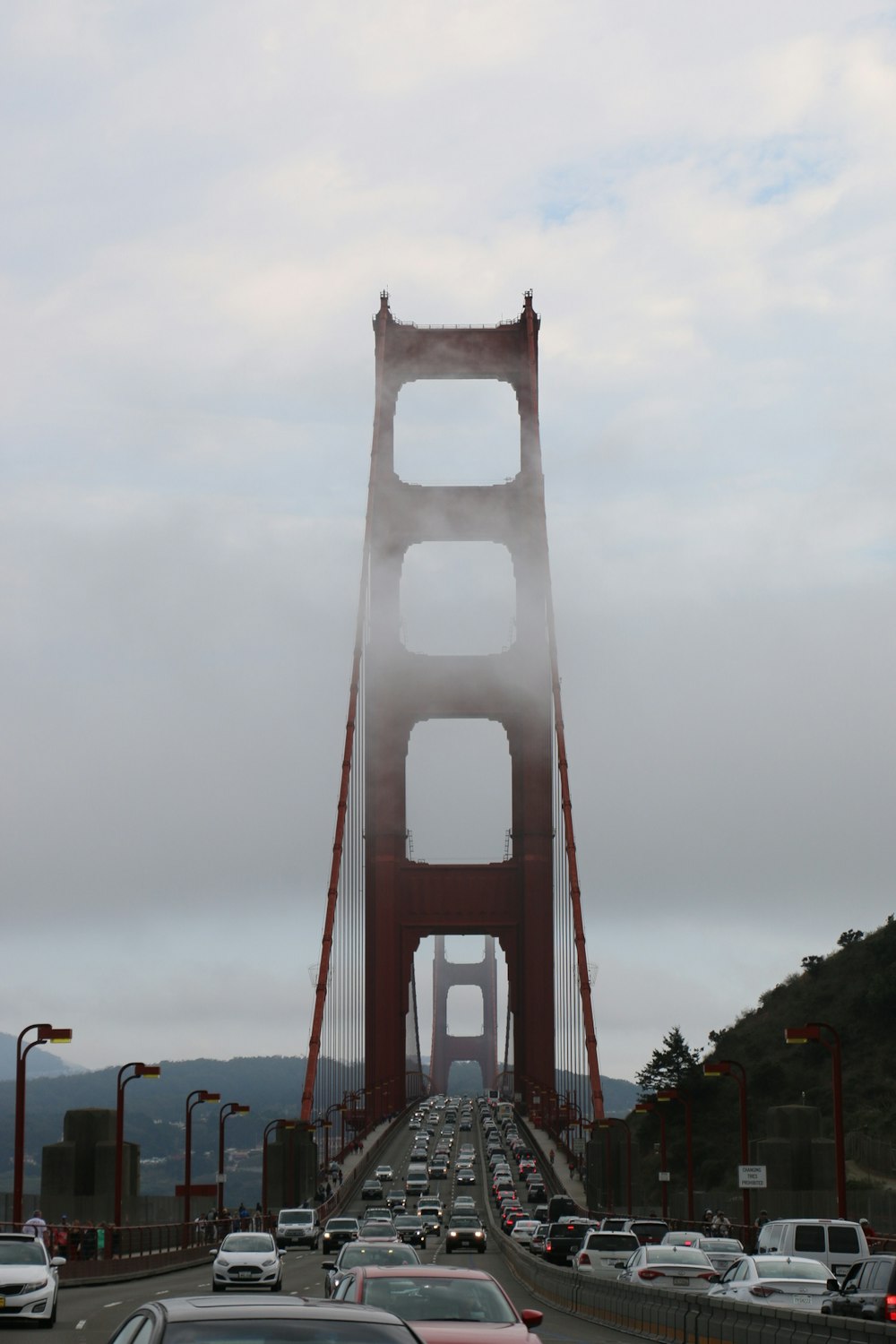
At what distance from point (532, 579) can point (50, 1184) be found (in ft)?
172

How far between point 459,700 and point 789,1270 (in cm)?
7807

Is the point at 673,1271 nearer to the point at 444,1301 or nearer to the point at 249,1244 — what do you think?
the point at 249,1244

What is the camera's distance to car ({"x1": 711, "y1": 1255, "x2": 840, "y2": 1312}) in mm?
20938

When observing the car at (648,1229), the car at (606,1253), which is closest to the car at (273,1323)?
the car at (606,1253)

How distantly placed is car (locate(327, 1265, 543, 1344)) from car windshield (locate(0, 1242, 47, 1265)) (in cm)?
1214

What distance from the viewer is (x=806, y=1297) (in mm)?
20984

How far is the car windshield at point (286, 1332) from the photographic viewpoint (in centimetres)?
676

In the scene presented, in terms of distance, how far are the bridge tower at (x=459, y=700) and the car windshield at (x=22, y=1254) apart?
7345 centimetres

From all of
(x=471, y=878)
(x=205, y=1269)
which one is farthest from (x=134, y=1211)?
(x=471, y=878)

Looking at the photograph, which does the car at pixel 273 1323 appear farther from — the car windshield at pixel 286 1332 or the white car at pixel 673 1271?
the white car at pixel 673 1271

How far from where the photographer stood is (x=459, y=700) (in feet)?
327

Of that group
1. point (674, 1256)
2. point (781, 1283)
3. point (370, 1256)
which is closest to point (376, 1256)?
point (370, 1256)

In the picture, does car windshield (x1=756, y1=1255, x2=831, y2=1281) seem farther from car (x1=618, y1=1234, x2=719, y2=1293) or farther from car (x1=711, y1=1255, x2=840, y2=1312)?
car (x1=618, y1=1234, x2=719, y2=1293)

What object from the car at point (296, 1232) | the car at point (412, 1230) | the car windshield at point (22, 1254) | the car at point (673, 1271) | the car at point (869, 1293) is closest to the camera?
the car at point (869, 1293)
